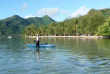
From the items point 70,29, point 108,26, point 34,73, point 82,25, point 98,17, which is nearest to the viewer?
point 34,73

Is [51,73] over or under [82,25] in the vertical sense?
under

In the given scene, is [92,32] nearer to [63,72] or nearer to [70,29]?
[70,29]

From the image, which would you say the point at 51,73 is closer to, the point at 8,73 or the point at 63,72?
the point at 63,72

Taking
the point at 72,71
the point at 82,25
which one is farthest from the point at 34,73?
the point at 82,25

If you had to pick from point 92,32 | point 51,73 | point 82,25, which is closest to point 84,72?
point 51,73

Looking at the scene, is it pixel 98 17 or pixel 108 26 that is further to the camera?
pixel 98 17

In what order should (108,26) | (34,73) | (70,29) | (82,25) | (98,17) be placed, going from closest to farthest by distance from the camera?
(34,73) < (108,26) < (98,17) < (82,25) < (70,29)

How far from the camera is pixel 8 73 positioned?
1382 cm

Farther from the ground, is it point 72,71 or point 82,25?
point 82,25

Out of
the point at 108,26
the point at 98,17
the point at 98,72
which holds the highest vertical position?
the point at 98,17

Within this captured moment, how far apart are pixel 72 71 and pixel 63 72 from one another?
0.88 metres

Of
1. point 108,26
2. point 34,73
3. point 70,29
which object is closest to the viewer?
point 34,73

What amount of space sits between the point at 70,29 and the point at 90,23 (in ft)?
118

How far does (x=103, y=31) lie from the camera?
4628 inches
